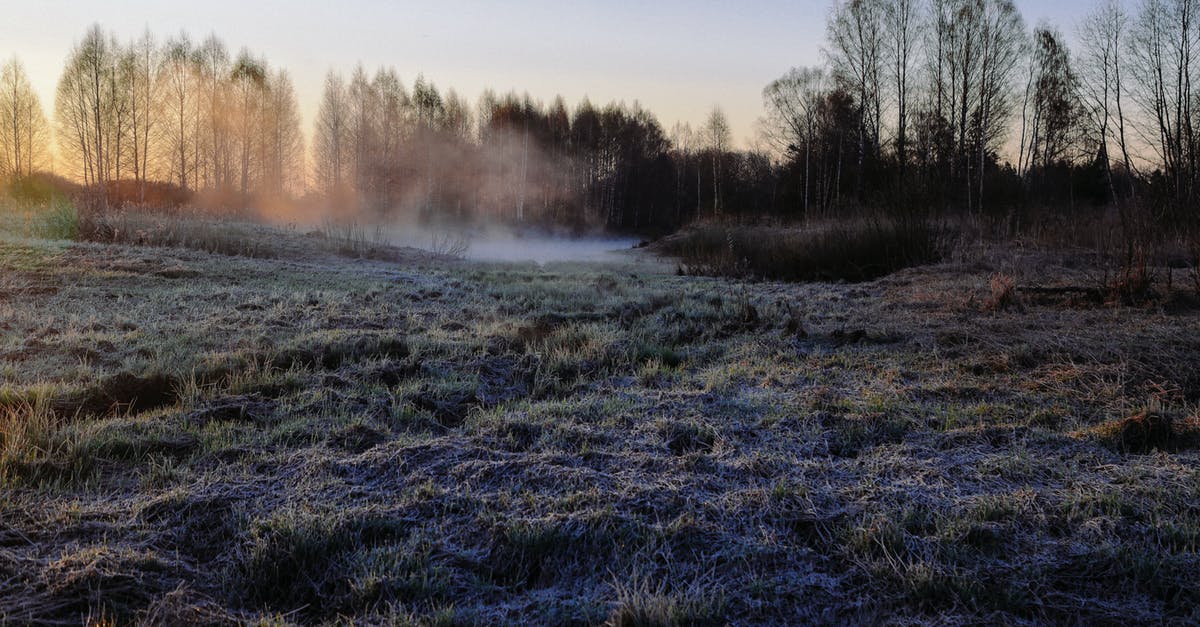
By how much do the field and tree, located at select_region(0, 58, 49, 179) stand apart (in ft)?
120

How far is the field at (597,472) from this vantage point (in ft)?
5.96

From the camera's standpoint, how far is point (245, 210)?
28.9 metres

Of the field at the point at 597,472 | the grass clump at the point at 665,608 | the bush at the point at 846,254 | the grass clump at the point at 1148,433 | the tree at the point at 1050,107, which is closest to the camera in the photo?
the grass clump at the point at 665,608

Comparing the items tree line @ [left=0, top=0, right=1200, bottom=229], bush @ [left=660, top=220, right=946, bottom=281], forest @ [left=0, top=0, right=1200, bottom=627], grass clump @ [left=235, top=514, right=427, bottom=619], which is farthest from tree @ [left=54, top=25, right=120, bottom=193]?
grass clump @ [left=235, top=514, right=427, bottom=619]

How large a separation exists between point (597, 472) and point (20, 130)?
42.8 m

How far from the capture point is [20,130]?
31453 millimetres

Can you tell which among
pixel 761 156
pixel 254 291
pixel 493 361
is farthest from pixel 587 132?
pixel 493 361

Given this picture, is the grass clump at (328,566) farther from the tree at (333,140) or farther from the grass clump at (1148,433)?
the tree at (333,140)

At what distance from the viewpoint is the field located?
1.82 m

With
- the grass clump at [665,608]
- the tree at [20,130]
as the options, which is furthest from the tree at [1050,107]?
the tree at [20,130]

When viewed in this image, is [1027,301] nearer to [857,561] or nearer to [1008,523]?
[1008,523]

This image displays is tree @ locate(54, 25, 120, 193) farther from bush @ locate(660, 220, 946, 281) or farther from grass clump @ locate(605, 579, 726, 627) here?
grass clump @ locate(605, 579, 726, 627)

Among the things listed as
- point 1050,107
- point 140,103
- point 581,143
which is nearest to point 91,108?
point 140,103

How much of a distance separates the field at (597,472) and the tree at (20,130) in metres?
36.5
